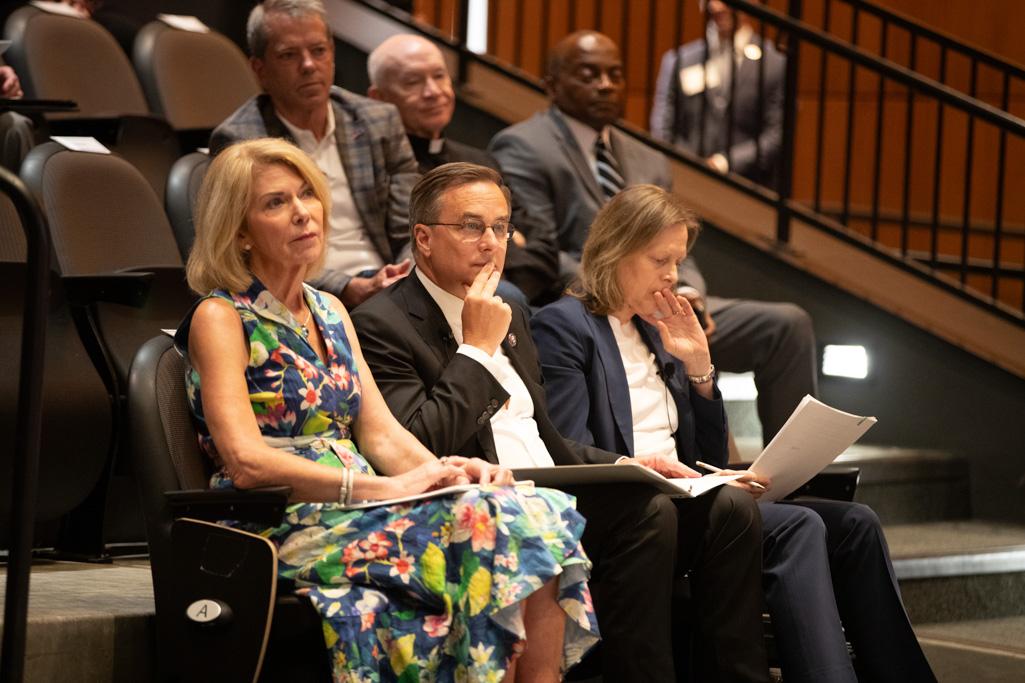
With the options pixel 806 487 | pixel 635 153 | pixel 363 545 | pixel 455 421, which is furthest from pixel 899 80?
pixel 363 545

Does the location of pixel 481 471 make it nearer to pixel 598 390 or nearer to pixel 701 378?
pixel 598 390

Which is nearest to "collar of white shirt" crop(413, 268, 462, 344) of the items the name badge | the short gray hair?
the short gray hair

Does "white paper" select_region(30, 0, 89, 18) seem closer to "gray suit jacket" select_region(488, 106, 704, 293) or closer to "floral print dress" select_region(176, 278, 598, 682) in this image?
"gray suit jacket" select_region(488, 106, 704, 293)

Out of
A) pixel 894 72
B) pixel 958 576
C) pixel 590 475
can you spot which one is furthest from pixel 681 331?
pixel 894 72

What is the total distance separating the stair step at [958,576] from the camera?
11.6 ft

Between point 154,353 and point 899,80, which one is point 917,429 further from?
point 154,353

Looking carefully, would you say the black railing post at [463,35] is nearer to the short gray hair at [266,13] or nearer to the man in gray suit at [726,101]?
the man in gray suit at [726,101]

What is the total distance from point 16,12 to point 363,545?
104 inches

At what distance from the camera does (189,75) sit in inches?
181

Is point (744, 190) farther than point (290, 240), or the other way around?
point (744, 190)

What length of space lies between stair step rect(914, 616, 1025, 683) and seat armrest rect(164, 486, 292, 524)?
1776 millimetres

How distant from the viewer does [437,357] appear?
2691 mm

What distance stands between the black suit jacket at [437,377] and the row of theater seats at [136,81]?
1.35m

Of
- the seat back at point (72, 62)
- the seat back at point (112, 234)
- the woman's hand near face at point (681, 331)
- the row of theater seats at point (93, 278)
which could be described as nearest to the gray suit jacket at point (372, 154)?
the row of theater seats at point (93, 278)
